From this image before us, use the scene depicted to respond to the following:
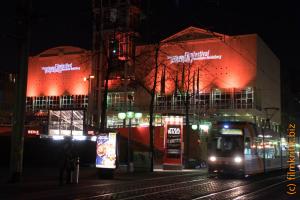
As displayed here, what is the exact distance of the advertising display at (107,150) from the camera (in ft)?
92.8

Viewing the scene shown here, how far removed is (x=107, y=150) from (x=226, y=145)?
340 inches

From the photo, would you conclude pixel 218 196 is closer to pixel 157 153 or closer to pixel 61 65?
pixel 157 153

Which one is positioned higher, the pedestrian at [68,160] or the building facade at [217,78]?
the building facade at [217,78]

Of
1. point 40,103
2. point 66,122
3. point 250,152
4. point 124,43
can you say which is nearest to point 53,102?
point 40,103

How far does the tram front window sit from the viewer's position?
106 ft

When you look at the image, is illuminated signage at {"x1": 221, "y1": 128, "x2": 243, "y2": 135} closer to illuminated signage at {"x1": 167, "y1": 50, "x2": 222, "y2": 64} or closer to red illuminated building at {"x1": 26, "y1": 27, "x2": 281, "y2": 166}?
red illuminated building at {"x1": 26, "y1": 27, "x2": 281, "y2": 166}

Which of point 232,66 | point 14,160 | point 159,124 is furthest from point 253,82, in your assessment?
point 14,160

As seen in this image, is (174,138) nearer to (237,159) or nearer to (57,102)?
(237,159)

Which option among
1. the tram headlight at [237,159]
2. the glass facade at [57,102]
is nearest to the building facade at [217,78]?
the glass facade at [57,102]

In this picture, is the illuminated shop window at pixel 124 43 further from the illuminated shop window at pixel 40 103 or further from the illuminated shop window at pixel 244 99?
the illuminated shop window at pixel 40 103

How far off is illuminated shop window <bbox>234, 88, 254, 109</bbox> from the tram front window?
130ft

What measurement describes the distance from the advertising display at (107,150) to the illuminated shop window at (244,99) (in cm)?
4629

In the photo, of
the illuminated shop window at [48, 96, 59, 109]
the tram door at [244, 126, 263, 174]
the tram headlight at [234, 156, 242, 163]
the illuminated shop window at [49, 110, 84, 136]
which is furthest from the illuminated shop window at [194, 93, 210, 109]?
the tram headlight at [234, 156, 242, 163]

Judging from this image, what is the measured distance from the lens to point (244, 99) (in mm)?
72688
